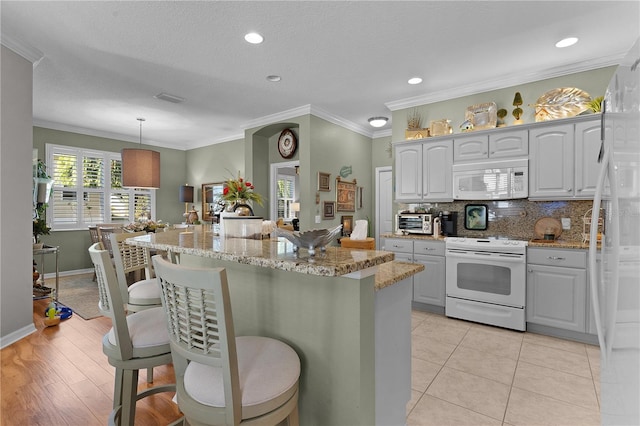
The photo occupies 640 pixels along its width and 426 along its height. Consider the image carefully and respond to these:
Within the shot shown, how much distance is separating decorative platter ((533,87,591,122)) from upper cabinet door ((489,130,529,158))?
28 cm

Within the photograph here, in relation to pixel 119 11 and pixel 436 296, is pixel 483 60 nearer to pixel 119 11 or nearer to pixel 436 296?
pixel 436 296

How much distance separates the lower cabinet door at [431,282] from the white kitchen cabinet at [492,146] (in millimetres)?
1266

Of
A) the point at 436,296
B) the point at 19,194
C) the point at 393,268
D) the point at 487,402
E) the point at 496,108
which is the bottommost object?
the point at 487,402

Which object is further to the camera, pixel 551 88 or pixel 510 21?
pixel 551 88

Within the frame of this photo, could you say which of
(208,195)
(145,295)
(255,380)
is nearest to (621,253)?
(255,380)

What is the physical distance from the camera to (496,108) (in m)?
3.77

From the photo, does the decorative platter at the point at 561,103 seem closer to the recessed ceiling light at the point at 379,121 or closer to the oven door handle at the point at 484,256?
the oven door handle at the point at 484,256

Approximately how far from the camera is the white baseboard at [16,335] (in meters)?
2.88

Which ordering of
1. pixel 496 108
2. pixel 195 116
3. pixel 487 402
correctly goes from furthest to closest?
pixel 195 116, pixel 496 108, pixel 487 402

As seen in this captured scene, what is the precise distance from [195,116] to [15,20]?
2.72 m

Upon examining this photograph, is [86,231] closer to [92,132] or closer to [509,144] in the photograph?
[92,132]

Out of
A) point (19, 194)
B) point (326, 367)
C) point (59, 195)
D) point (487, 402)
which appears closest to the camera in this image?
point (326, 367)

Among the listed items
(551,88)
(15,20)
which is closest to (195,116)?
(15,20)

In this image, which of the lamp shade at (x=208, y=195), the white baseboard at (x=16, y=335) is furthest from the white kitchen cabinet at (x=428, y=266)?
the lamp shade at (x=208, y=195)
